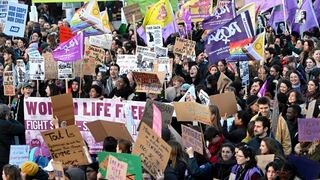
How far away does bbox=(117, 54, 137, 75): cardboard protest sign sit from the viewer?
1764 centimetres

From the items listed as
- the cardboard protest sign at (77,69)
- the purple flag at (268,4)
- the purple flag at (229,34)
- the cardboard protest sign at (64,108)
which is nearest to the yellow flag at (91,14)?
→ the purple flag at (268,4)

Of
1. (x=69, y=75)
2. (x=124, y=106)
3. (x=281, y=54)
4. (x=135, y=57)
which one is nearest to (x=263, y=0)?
(x=281, y=54)

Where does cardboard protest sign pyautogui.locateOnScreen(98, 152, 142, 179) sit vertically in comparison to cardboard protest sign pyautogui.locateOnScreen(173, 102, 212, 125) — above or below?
below

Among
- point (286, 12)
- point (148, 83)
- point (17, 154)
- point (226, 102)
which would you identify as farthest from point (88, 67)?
point (286, 12)

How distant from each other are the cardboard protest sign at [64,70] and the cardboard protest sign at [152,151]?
597cm

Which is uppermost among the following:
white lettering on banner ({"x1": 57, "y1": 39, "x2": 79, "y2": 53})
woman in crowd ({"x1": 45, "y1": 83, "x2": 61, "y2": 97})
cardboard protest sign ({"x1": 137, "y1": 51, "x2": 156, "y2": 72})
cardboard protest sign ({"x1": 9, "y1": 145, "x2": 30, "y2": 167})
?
white lettering on banner ({"x1": 57, "y1": 39, "x2": 79, "y2": 53})

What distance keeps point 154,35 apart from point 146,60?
2.16 meters

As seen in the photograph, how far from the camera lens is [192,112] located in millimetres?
12719

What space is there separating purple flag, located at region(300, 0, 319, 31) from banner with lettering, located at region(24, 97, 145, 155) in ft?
22.8

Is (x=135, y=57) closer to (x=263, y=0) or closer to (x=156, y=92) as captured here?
(x=156, y=92)

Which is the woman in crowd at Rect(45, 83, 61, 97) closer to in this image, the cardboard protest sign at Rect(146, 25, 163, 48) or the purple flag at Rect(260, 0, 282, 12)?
the cardboard protest sign at Rect(146, 25, 163, 48)

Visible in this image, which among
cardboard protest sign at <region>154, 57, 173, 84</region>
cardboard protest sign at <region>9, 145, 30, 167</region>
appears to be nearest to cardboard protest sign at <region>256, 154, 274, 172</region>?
cardboard protest sign at <region>9, 145, 30, 167</region>

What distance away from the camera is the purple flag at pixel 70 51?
16.7m

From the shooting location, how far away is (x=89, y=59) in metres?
17.6
